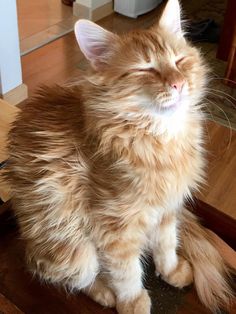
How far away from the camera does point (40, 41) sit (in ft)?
8.45

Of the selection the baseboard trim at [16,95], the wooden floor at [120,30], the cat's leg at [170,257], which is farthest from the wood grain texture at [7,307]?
the baseboard trim at [16,95]

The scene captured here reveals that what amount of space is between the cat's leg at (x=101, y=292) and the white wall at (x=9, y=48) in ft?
3.87

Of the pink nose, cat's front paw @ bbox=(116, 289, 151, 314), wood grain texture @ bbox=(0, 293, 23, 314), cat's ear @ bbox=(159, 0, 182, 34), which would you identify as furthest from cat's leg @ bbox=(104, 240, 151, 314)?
cat's ear @ bbox=(159, 0, 182, 34)

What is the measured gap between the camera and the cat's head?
911 millimetres

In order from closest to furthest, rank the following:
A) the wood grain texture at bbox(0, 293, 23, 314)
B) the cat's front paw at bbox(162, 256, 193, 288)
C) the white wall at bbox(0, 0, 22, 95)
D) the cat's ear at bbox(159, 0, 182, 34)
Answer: the cat's ear at bbox(159, 0, 182, 34) → the wood grain texture at bbox(0, 293, 23, 314) → the cat's front paw at bbox(162, 256, 193, 288) → the white wall at bbox(0, 0, 22, 95)

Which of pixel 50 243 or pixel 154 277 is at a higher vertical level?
pixel 50 243

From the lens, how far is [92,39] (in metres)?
0.94

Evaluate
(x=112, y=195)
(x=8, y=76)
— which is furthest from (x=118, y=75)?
(x=8, y=76)

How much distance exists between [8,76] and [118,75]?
4.00 ft

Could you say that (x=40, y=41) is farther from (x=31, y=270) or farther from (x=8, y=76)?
(x=31, y=270)

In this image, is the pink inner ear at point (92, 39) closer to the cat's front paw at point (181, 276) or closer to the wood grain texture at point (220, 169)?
the cat's front paw at point (181, 276)

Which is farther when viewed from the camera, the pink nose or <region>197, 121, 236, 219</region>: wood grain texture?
<region>197, 121, 236, 219</region>: wood grain texture

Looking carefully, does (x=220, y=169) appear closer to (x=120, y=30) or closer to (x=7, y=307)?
(x=7, y=307)

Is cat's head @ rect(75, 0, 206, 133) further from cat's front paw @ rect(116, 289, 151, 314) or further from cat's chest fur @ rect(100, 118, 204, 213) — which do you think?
cat's front paw @ rect(116, 289, 151, 314)
